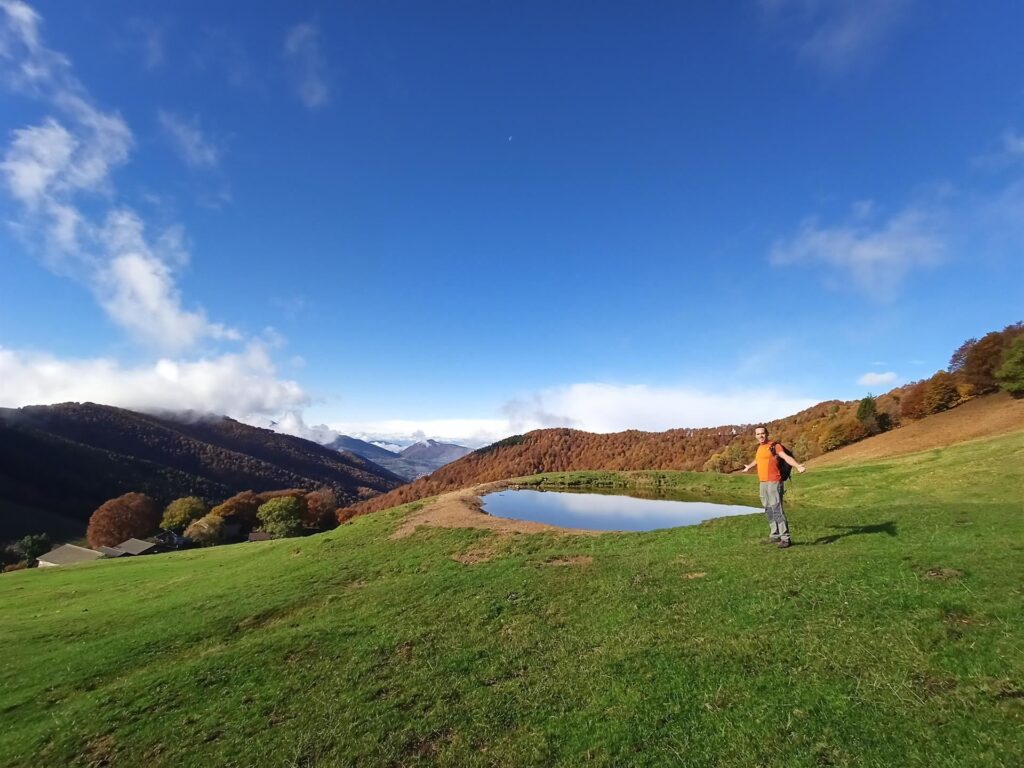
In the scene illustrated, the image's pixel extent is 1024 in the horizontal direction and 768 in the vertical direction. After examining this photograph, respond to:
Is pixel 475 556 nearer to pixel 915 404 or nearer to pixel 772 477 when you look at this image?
pixel 772 477

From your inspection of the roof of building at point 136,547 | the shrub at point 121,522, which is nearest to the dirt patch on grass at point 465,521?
the roof of building at point 136,547

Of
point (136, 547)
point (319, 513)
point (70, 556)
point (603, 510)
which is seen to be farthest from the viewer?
point (319, 513)

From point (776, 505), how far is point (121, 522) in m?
146

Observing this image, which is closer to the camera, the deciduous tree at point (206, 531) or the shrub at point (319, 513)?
the deciduous tree at point (206, 531)

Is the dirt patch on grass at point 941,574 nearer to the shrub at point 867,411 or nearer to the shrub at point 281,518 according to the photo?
the shrub at point 867,411

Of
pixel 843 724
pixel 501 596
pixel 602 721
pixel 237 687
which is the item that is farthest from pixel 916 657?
pixel 237 687

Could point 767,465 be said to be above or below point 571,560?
above

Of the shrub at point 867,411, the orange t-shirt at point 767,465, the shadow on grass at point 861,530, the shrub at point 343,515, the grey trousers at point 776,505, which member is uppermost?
the shrub at point 867,411

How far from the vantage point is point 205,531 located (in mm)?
102875

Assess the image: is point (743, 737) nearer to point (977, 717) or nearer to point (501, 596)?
point (977, 717)

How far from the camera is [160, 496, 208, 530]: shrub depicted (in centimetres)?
11269

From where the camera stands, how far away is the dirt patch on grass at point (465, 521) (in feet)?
82.5

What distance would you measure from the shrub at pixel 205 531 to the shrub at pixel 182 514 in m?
9.82

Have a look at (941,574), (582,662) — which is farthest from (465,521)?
(941,574)
